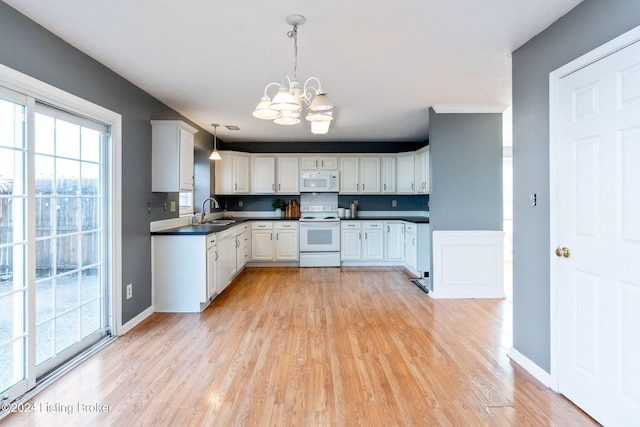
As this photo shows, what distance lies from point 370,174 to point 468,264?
2738mm

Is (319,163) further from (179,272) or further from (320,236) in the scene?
(179,272)

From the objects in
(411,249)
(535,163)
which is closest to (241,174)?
(411,249)

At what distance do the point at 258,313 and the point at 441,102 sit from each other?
126 inches

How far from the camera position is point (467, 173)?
427cm

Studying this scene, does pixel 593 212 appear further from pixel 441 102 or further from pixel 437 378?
pixel 441 102

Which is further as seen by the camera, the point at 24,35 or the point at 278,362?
the point at 278,362

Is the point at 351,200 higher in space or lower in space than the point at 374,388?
higher

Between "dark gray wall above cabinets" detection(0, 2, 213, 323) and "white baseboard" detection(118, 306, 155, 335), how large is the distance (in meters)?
0.05

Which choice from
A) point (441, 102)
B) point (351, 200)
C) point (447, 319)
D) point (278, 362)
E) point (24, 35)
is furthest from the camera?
point (351, 200)

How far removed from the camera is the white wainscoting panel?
14.0ft

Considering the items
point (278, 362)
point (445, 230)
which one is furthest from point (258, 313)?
point (445, 230)

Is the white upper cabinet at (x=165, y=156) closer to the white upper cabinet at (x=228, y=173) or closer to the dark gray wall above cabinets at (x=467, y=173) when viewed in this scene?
the white upper cabinet at (x=228, y=173)

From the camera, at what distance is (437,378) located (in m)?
2.34

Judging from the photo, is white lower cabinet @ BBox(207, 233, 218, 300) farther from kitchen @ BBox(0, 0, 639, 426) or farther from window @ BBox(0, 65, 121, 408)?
window @ BBox(0, 65, 121, 408)
